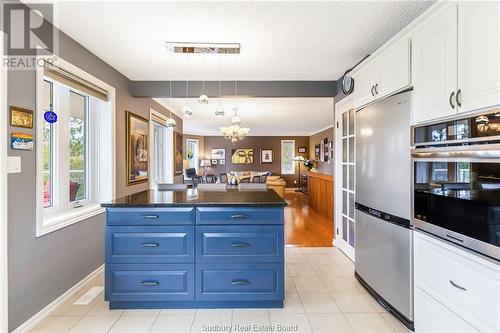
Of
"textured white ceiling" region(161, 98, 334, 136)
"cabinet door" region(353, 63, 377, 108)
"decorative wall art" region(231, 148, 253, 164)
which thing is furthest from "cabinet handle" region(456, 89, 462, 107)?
"decorative wall art" region(231, 148, 253, 164)

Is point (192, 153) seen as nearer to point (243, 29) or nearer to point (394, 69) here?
point (243, 29)

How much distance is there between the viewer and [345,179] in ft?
11.5

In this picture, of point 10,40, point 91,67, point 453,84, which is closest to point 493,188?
point 453,84

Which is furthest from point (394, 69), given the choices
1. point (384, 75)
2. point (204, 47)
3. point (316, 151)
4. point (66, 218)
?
point (316, 151)

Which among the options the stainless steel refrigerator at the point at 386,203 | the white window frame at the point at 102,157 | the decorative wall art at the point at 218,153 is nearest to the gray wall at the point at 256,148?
the decorative wall art at the point at 218,153

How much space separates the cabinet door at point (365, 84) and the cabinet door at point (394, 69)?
0.10 m

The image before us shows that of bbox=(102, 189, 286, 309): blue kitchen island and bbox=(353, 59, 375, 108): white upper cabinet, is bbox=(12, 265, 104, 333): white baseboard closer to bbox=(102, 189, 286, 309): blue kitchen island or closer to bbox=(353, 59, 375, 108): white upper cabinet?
bbox=(102, 189, 286, 309): blue kitchen island

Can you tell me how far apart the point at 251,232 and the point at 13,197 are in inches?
68.7

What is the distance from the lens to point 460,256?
57.2 inches

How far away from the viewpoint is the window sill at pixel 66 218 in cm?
214

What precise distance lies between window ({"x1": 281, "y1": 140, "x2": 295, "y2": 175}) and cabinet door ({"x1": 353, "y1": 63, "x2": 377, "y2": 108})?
28.9 ft

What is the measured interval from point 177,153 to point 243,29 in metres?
4.14

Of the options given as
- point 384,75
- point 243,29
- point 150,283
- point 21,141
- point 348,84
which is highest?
point 243,29

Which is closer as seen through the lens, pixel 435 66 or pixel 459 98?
pixel 459 98
